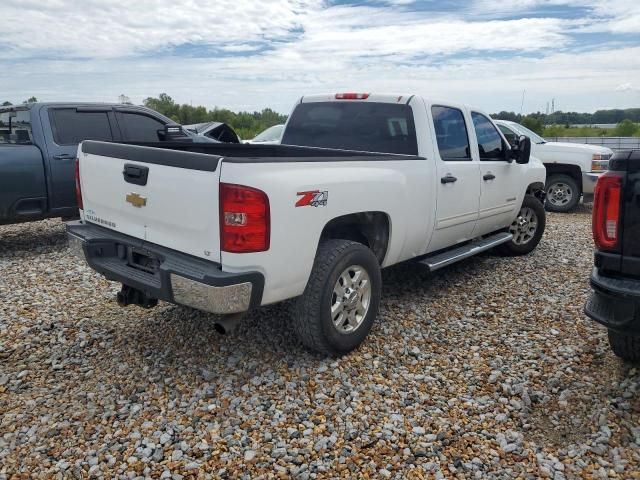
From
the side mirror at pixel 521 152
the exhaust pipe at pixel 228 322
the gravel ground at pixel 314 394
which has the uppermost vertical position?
the side mirror at pixel 521 152

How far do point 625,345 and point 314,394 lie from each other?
1.98 meters

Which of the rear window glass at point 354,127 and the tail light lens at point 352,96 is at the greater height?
the tail light lens at point 352,96

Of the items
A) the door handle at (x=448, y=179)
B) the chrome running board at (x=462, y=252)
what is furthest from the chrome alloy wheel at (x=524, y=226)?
the door handle at (x=448, y=179)

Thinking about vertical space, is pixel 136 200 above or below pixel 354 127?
below

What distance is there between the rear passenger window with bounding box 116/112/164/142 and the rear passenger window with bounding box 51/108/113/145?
0.22m

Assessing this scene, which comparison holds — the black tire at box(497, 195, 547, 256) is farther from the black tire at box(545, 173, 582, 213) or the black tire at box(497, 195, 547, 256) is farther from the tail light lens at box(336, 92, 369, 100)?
the black tire at box(545, 173, 582, 213)

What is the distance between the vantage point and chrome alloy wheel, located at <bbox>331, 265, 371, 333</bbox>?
12.6ft

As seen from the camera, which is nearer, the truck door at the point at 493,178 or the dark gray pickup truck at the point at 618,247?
the dark gray pickup truck at the point at 618,247

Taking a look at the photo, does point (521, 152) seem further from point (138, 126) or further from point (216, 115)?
point (216, 115)

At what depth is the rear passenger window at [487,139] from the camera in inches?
219

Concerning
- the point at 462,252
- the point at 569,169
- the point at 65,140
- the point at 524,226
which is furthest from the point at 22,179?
the point at 569,169

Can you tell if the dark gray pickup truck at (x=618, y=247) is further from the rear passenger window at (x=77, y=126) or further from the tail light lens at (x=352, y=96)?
the rear passenger window at (x=77, y=126)

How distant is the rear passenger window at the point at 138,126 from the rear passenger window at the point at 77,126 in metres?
0.22

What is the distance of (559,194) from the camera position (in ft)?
34.9
